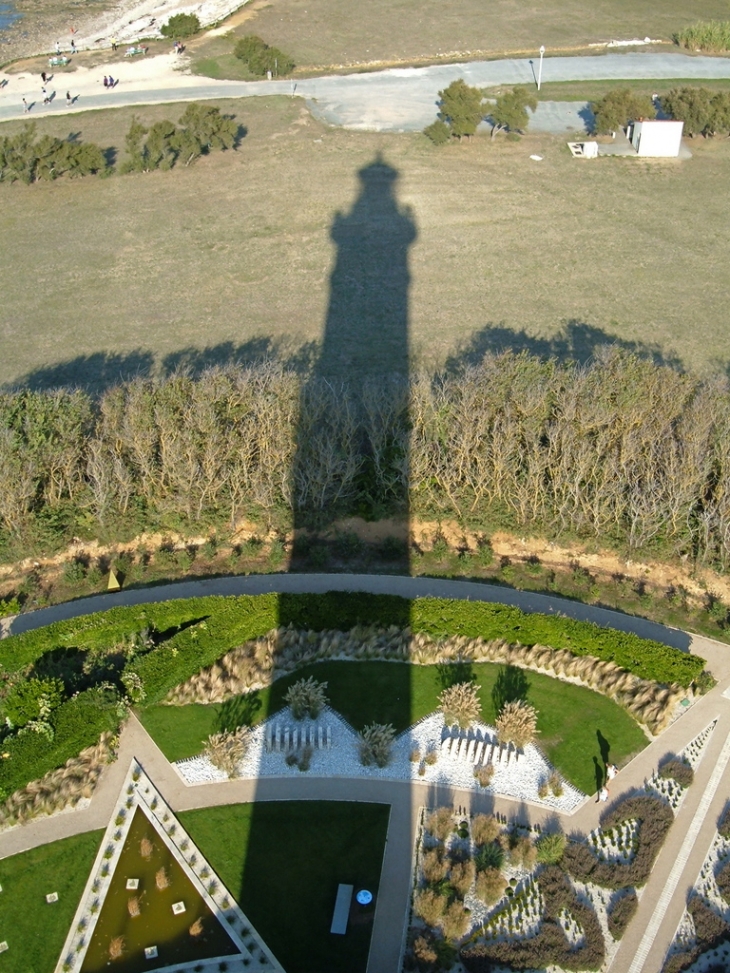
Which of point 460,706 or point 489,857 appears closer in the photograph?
point 489,857

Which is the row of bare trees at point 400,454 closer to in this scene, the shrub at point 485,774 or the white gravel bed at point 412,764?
the white gravel bed at point 412,764

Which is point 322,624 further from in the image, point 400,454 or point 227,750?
point 400,454

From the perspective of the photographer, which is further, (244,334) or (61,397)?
(244,334)

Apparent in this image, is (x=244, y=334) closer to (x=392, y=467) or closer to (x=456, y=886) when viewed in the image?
(x=392, y=467)

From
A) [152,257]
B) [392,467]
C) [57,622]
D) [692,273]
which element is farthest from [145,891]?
[692,273]

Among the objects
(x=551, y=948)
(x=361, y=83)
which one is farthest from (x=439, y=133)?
(x=551, y=948)

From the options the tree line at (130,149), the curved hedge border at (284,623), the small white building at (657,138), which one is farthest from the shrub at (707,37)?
the curved hedge border at (284,623)

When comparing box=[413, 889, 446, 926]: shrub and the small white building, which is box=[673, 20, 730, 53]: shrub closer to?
the small white building

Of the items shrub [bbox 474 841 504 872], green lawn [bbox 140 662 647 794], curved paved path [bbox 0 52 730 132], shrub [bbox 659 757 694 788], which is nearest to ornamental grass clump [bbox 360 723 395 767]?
green lawn [bbox 140 662 647 794]
